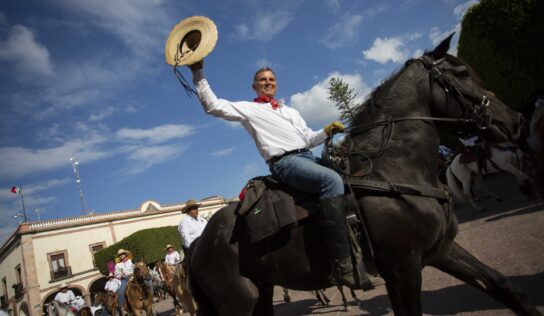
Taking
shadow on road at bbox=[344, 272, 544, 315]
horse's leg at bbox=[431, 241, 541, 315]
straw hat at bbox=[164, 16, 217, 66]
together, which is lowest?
shadow on road at bbox=[344, 272, 544, 315]

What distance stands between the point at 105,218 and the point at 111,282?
2637cm

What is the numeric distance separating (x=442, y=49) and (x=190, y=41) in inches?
95.5

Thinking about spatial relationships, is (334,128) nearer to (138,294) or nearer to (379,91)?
(379,91)

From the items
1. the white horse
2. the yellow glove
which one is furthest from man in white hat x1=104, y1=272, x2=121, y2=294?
the white horse

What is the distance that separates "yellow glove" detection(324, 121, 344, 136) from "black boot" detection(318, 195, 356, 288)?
68 cm

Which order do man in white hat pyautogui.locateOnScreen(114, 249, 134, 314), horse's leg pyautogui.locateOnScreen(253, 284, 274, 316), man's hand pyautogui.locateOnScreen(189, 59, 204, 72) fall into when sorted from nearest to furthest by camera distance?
man's hand pyautogui.locateOnScreen(189, 59, 204, 72)
horse's leg pyautogui.locateOnScreen(253, 284, 274, 316)
man in white hat pyautogui.locateOnScreen(114, 249, 134, 314)

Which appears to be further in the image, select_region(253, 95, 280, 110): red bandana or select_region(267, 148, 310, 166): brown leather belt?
select_region(253, 95, 280, 110): red bandana

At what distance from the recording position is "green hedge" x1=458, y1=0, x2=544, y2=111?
11.6 metres

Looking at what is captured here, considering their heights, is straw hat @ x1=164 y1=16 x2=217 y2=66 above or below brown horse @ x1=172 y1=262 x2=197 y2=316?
above

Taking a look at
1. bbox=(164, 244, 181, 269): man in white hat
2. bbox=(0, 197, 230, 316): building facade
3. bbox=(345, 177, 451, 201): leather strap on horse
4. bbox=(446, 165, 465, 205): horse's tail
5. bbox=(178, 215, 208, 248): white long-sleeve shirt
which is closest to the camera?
bbox=(345, 177, 451, 201): leather strap on horse

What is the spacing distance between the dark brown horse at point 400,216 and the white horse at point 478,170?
7305 mm

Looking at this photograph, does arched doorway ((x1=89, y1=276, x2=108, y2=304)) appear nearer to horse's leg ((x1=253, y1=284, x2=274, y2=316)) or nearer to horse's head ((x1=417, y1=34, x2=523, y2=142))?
horse's leg ((x1=253, y1=284, x2=274, y2=316))

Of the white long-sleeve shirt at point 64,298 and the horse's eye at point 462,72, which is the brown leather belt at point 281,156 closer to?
the horse's eye at point 462,72

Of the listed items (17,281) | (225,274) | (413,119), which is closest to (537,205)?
(413,119)
